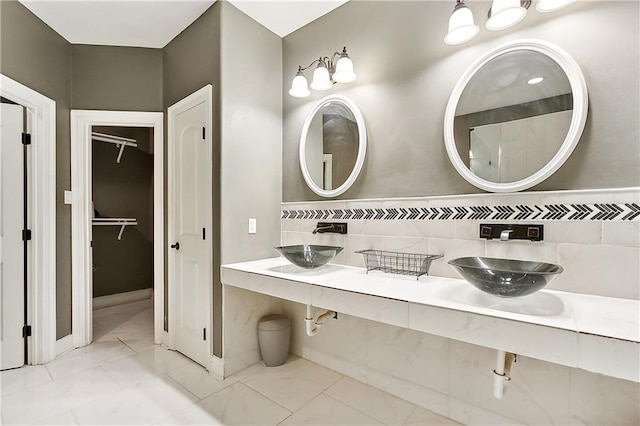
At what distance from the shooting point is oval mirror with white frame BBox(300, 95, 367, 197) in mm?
2084

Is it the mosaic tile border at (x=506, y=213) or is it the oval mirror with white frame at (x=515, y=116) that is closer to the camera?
the mosaic tile border at (x=506, y=213)

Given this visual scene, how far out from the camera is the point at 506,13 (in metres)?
1.36

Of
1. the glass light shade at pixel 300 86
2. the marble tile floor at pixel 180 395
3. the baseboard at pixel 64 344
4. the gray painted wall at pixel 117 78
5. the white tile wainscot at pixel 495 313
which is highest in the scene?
the gray painted wall at pixel 117 78

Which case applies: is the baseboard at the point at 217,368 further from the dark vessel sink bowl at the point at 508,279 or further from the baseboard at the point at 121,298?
the baseboard at the point at 121,298

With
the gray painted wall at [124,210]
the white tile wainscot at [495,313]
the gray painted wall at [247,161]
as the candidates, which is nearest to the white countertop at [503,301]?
the white tile wainscot at [495,313]

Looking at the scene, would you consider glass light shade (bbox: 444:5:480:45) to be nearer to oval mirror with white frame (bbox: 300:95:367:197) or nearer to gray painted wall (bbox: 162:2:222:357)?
oval mirror with white frame (bbox: 300:95:367:197)

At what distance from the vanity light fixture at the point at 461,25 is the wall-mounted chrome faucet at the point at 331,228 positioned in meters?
1.26

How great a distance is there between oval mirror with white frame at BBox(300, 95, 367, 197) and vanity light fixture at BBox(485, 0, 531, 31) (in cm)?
88

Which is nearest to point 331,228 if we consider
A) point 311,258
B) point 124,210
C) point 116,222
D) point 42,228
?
point 311,258

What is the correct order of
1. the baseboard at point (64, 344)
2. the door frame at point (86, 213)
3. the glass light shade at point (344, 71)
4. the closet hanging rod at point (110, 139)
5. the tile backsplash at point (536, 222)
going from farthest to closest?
the closet hanging rod at point (110, 139) → the door frame at point (86, 213) → the baseboard at point (64, 344) → the glass light shade at point (344, 71) → the tile backsplash at point (536, 222)

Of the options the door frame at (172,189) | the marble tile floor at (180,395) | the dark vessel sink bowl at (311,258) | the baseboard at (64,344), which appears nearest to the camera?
the marble tile floor at (180,395)

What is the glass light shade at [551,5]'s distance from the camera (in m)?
1.29

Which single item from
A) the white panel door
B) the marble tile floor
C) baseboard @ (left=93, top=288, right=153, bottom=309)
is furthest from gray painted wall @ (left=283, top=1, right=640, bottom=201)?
baseboard @ (left=93, top=288, right=153, bottom=309)

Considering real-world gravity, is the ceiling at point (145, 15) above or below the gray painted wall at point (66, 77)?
above
